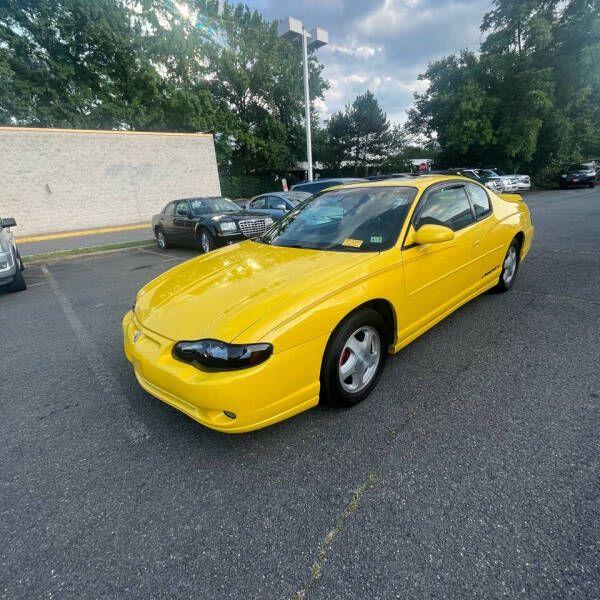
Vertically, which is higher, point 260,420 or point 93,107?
point 93,107

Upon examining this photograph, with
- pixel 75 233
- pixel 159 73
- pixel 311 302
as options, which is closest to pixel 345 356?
pixel 311 302

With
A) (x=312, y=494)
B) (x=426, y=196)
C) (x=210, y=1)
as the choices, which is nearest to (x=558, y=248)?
(x=426, y=196)

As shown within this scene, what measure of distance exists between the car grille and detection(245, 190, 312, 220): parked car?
0.70 metres

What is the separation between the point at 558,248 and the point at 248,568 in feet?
24.7

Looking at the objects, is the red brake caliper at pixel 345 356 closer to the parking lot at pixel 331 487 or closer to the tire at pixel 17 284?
the parking lot at pixel 331 487

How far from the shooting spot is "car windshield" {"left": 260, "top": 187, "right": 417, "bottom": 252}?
279 cm

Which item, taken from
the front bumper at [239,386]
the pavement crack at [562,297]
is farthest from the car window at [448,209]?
the pavement crack at [562,297]

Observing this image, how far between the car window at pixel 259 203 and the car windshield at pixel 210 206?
0.95m

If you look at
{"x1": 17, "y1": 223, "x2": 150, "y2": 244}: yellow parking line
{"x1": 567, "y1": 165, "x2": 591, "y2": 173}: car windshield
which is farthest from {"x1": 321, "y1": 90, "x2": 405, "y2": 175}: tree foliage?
{"x1": 17, "y1": 223, "x2": 150, "y2": 244}: yellow parking line

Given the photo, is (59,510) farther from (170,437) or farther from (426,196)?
(426,196)

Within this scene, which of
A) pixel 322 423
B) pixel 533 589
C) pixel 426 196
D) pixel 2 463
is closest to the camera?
pixel 533 589

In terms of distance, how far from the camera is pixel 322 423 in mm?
2418

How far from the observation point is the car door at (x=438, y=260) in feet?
9.17

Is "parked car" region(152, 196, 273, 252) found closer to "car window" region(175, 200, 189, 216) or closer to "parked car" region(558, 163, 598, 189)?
"car window" region(175, 200, 189, 216)
